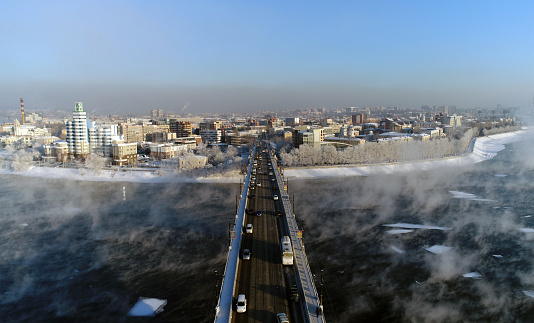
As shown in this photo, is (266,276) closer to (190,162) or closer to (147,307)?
(147,307)

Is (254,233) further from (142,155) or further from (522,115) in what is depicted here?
(522,115)

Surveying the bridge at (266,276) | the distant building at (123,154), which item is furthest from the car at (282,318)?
the distant building at (123,154)

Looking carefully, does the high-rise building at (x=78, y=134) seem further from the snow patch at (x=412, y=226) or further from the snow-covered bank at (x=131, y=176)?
the snow patch at (x=412, y=226)

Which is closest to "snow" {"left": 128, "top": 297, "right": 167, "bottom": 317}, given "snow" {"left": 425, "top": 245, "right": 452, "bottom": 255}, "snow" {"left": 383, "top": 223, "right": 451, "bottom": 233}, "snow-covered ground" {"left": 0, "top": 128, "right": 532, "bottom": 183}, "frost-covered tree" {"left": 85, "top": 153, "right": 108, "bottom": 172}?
"snow" {"left": 425, "top": 245, "right": 452, "bottom": 255}

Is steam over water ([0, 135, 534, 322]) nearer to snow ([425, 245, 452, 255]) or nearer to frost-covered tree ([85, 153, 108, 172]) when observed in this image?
snow ([425, 245, 452, 255])

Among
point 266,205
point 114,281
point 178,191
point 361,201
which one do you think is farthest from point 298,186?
point 114,281
